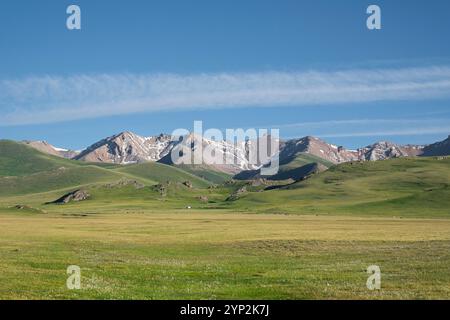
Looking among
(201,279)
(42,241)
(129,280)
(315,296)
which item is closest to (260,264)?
(201,279)

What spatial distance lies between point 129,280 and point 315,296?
1348 centimetres

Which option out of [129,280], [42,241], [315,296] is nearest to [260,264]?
[129,280]

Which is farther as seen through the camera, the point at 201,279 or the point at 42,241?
Result: the point at 42,241
